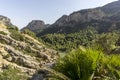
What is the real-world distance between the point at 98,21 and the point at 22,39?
79.2 m

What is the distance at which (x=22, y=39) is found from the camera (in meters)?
78.1

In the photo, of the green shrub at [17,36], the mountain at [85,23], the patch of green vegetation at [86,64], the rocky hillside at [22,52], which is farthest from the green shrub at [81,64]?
the mountain at [85,23]

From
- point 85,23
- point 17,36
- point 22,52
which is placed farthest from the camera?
point 85,23

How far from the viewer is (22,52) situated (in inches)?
2849

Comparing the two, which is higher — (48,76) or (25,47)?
(48,76)

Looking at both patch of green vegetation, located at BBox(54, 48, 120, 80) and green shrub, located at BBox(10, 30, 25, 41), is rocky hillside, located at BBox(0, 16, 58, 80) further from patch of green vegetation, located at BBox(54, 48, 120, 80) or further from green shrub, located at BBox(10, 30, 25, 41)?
patch of green vegetation, located at BBox(54, 48, 120, 80)

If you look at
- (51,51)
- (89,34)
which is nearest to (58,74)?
(51,51)

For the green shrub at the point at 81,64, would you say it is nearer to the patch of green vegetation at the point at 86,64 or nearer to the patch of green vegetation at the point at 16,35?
the patch of green vegetation at the point at 86,64

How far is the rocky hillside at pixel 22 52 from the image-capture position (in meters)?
63.4

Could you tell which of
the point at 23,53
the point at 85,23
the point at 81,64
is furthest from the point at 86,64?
the point at 85,23

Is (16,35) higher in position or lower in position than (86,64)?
lower

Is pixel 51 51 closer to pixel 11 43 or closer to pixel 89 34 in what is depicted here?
pixel 11 43

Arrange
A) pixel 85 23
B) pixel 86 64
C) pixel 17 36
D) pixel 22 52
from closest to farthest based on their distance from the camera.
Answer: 1. pixel 86 64
2. pixel 22 52
3. pixel 17 36
4. pixel 85 23

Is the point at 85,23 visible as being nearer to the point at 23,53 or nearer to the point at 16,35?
the point at 16,35
